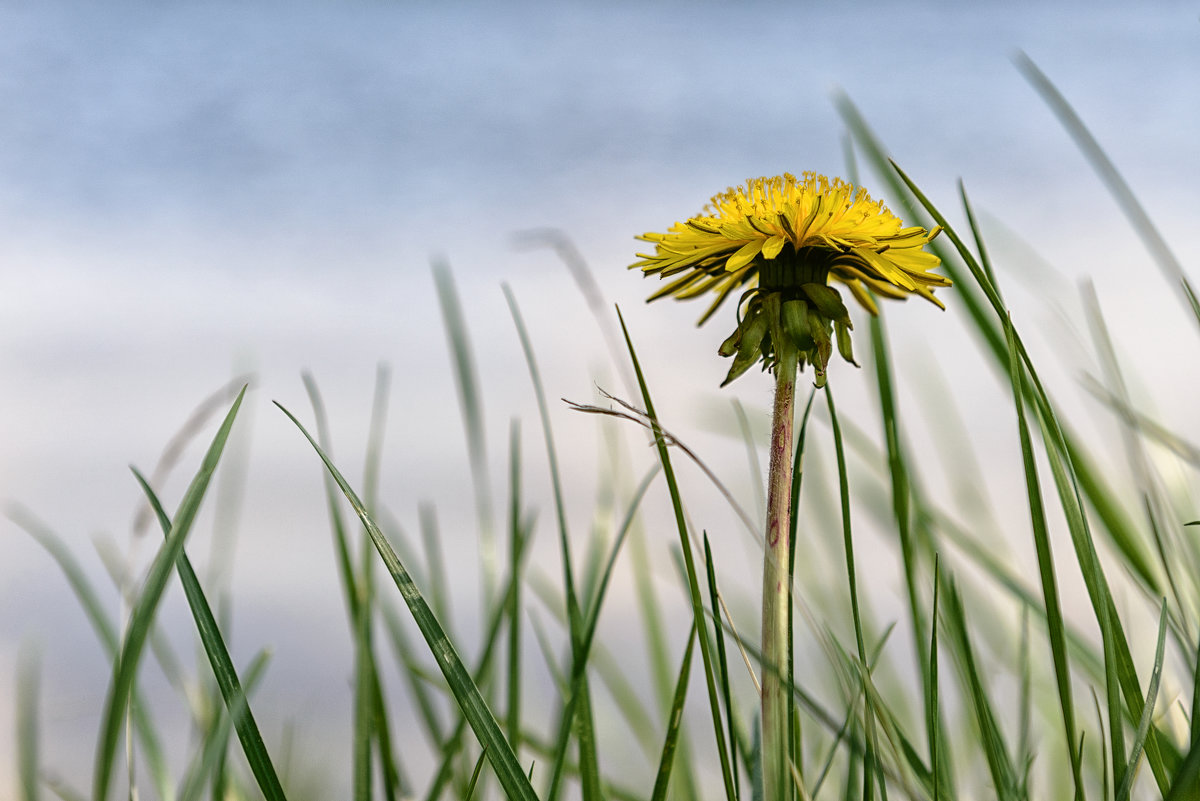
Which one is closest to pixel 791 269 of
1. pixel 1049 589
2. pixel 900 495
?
pixel 900 495

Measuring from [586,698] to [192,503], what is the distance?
0.47 metres

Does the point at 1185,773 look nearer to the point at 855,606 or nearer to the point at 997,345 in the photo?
the point at 855,606

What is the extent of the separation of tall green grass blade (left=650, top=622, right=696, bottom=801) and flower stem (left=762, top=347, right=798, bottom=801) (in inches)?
3.3

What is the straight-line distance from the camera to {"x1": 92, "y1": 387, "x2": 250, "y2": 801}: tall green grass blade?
0.60 m

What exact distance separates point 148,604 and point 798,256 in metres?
0.58

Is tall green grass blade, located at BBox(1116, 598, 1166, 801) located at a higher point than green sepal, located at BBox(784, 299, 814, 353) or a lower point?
lower

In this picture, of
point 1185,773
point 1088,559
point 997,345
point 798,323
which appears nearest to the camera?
point 1185,773

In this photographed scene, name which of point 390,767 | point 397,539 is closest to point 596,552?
point 397,539

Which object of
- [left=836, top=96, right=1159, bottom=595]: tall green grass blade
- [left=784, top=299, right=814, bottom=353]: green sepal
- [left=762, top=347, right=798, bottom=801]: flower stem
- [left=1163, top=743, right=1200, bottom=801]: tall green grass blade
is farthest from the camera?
[left=836, top=96, right=1159, bottom=595]: tall green grass blade

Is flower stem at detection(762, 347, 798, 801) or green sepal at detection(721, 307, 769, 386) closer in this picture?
flower stem at detection(762, 347, 798, 801)

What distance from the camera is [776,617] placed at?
66 centimetres

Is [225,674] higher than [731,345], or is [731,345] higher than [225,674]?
[731,345]

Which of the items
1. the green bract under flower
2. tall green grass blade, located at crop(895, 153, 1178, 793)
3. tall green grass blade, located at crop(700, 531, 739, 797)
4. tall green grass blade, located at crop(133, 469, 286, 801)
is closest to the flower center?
the green bract under flower

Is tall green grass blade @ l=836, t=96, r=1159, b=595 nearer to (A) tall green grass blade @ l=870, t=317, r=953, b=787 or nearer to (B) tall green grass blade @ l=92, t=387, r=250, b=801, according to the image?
(A) tall green grass blade @ l=870, t=317, r=953, b=787
